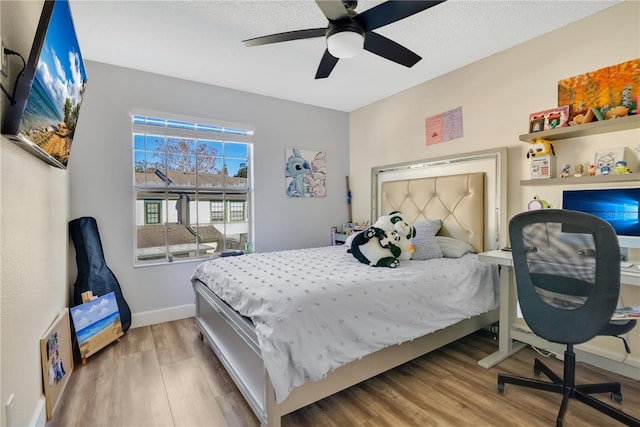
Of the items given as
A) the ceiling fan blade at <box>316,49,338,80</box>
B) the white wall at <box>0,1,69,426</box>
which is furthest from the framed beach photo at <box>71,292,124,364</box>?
the ceiling fan blade at <box>316,49,338,80</box>

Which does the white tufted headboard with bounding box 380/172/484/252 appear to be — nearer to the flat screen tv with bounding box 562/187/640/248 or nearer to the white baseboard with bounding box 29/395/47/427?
the flat screen tv with bounding box 562/187/640/248

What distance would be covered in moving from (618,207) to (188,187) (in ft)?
12.3

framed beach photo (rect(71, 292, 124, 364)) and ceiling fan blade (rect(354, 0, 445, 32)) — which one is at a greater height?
ceiling fan blade (rect(354, 0, 445, 32))

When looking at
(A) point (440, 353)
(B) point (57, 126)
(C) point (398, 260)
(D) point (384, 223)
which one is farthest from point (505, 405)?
(B) point (57, 126)

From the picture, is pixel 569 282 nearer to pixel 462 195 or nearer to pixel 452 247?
pixel 452 247

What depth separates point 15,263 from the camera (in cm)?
133

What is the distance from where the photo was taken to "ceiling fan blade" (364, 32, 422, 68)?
74.9 inches

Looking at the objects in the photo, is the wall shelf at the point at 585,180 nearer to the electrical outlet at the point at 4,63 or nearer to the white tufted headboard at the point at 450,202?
the white tufted headboard at the point at 450,202

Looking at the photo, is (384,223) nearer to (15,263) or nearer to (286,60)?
(286,60)

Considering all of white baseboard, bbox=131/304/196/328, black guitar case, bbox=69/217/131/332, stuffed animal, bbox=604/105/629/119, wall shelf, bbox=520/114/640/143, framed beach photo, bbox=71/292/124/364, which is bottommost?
white baseboard, bbox=131/304/196/328

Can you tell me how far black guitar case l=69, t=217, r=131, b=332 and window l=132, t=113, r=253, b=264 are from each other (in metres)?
0.33

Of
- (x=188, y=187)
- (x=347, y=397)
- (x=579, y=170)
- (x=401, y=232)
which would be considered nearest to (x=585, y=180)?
(x=579, y=170)

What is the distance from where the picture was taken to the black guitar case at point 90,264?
8.81 ft

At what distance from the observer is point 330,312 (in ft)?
5.47
